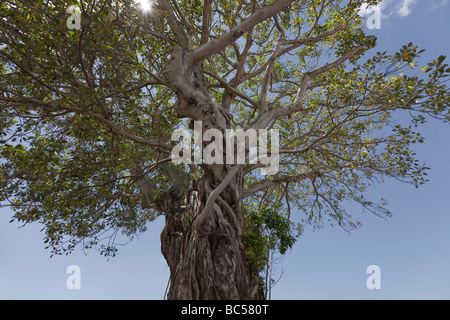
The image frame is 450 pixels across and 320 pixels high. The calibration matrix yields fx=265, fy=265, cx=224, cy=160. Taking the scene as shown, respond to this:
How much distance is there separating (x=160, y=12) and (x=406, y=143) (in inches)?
233

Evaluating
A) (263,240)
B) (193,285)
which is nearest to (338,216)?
(263,240)

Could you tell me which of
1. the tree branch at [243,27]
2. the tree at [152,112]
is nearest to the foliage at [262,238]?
the tree at [152,112]

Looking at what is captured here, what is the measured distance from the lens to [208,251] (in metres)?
4.53

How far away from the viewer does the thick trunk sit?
4220mm

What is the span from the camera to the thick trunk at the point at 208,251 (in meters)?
4.22

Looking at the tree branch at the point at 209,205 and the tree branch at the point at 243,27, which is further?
the tree branch at the point at 243,27

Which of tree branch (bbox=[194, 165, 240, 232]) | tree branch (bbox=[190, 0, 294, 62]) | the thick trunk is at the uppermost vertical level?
tree branch (bbox=[190, 0, 294, 62])

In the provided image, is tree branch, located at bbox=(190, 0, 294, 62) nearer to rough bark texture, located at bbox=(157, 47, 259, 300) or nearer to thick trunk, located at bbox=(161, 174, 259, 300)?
rough bark texture, located at bbox=(157, 47, 259, 300)

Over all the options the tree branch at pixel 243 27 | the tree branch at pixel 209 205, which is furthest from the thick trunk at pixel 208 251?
the tree branch at pixel 243 27

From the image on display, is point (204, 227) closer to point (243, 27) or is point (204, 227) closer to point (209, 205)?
point (209, 205)

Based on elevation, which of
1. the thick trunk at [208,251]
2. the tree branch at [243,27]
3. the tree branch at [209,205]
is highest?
the tree branch at [243,27]

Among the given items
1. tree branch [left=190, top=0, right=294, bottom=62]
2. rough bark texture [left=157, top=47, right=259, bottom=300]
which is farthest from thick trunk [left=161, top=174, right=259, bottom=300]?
tree branch [left=190, top=0, right=294, bottom=62]

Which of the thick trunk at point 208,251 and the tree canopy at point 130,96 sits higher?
the tree canopy at point 130,96

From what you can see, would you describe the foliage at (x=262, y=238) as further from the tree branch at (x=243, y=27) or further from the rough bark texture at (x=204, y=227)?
the tree branch at (x=243, y=27)
